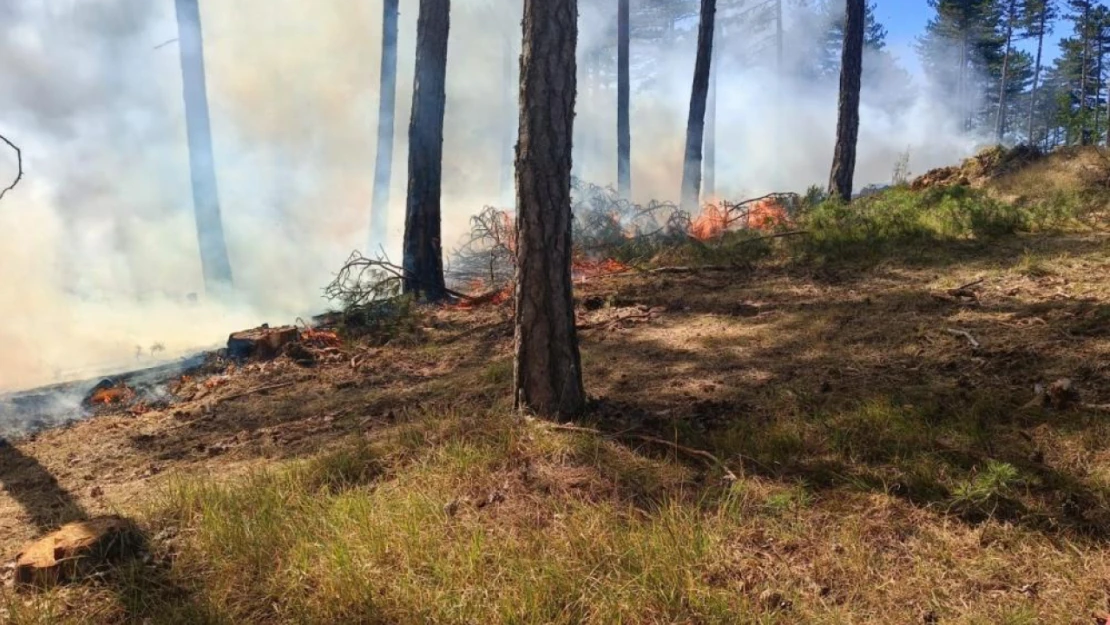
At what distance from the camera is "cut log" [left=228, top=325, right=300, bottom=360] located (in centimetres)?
754

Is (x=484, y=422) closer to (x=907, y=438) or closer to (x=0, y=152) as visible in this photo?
(x=907, y=438)

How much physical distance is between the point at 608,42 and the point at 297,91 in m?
21.6

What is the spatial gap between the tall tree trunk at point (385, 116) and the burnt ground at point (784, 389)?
11682 millimetres

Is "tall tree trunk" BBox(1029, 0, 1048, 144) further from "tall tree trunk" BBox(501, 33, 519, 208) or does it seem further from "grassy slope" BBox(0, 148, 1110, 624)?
"grassy slope" BBox(0, 148, 1110, 624)

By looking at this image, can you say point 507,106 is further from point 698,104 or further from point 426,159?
point 426,159

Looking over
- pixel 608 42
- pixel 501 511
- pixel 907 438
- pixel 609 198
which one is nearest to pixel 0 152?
pixel 609 198

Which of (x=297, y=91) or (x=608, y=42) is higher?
(x=608, y=42)

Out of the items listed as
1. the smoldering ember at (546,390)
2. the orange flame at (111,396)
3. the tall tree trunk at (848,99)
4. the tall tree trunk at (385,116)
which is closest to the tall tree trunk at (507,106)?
the tall tree trunk at (385,116)

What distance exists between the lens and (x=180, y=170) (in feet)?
52.6

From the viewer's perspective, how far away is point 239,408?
596 cm

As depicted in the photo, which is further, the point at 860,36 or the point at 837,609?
the point at 860,36

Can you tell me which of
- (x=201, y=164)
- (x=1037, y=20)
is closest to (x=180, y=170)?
(x=201, y=164)

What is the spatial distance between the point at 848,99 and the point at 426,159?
263 inches

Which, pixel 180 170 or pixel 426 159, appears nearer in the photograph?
pixel 426 159
